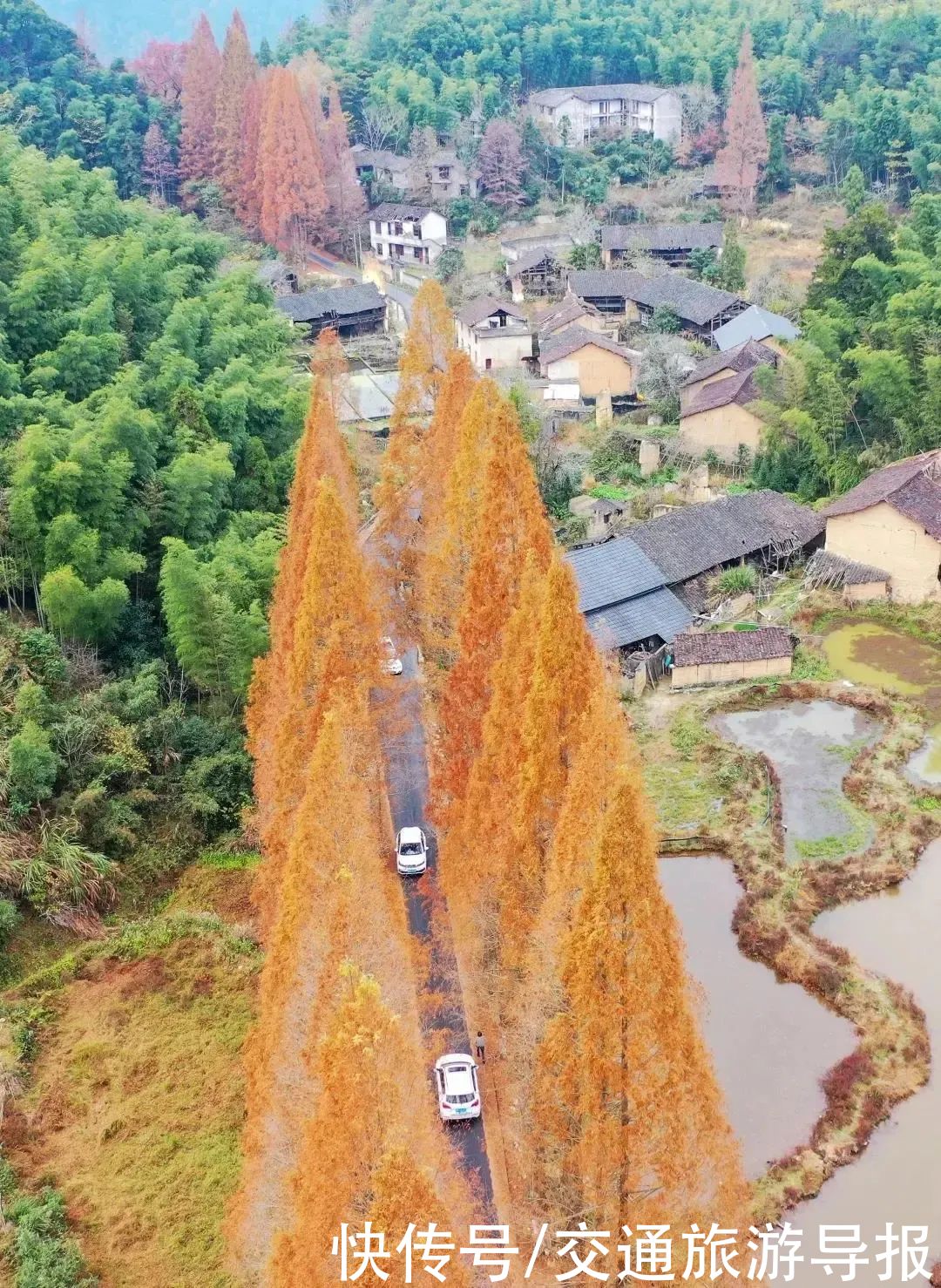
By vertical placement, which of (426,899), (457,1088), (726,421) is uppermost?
(457,1088)

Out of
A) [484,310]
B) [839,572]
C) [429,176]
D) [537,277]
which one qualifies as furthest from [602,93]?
[839,572]

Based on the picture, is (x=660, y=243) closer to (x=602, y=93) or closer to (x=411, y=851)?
(x=602, y=93)

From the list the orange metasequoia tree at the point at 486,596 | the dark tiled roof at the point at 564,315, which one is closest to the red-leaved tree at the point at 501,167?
the dark tiled roof at the point at 564,315

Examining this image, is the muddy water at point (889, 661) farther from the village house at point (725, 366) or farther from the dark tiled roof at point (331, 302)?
the dark tiled roof at point (331, 302)

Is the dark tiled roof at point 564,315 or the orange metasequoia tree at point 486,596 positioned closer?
the orange metasequoia tree at point 486,596

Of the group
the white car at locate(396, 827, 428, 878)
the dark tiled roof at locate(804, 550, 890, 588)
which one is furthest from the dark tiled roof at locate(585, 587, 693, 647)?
the white car at locate(396, 827, 428, 878)

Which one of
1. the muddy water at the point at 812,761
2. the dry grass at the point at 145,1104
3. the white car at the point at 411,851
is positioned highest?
the white car at the point at 411,851

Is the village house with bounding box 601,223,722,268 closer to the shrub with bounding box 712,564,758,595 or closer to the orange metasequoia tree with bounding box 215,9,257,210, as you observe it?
the orange metasequoia tree with bounding box 215,9,257,210

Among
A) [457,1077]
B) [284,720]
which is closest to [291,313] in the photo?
[284,720]
